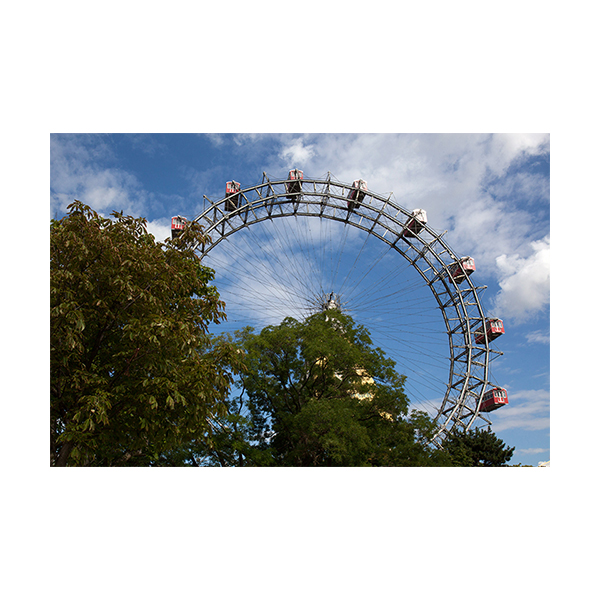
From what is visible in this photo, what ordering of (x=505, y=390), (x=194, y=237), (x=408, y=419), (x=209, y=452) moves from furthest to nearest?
(x=505, y=390)
(x=408, y=419)
(x=209, y=452)
(x=194, y=237)

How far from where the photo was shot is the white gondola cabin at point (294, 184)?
20.2 m

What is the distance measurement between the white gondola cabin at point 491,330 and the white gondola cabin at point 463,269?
9.04ft

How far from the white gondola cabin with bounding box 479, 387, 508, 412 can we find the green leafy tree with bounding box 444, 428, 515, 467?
6.48ft

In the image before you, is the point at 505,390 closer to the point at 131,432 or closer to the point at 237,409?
the point at 237,409

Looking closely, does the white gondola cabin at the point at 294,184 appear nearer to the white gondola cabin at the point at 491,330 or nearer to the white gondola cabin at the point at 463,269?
the white gondola cabin at the point at 463,269

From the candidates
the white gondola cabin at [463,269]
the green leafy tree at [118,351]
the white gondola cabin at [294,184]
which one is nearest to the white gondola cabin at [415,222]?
the white gondola cabin at [463,269]

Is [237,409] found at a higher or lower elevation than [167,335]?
lower

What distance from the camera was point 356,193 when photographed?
21484 millimetres

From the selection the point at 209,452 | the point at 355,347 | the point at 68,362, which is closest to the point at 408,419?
the point at 355,347

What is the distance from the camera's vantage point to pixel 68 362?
5879 mm

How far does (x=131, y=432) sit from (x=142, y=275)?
2.26 meters

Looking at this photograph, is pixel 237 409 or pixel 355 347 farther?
pixel 355 347

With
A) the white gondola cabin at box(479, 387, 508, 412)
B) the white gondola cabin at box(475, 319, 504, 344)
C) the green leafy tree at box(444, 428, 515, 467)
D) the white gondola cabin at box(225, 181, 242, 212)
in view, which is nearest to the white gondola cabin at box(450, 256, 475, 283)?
the white gondola cabin at box(475, 319, 504, 344)

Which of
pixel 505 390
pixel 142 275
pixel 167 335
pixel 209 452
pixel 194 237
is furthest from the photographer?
pixel 505 390
